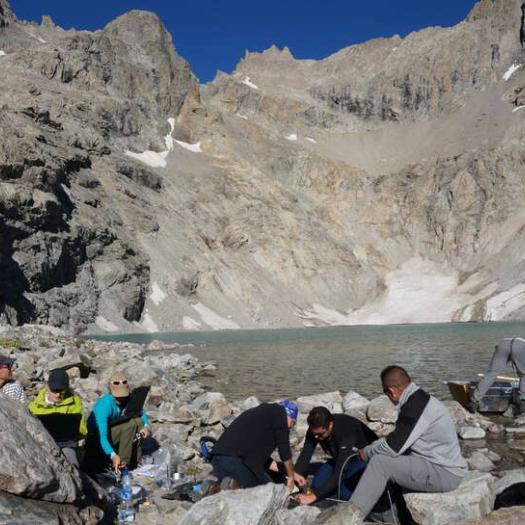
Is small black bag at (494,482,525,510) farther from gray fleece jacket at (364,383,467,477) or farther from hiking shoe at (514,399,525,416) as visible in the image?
hiking shoe at (514,399,525,416)

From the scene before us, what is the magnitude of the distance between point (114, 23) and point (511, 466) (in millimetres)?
154378

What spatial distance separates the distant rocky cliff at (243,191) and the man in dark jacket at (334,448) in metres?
64.1

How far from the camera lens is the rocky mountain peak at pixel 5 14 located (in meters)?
136

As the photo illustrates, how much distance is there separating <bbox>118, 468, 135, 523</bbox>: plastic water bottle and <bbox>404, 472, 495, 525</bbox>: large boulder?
128 inches

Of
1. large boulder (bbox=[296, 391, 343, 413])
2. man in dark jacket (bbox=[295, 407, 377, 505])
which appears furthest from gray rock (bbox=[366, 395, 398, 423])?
man in dark jacket (bbox=[295, 407, 377, 505])

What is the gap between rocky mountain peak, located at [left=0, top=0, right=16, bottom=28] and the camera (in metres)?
136

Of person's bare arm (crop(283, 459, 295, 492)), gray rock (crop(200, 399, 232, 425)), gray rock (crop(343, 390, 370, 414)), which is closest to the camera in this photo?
person's bare arm (crop(283, 459, 295, 492))

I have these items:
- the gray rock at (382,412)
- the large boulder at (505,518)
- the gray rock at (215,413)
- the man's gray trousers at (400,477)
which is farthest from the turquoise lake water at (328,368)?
the large boulder at (505,518)

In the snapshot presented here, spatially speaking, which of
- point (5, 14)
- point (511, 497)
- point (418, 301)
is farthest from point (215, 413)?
point (5, 14)

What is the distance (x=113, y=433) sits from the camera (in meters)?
9.13

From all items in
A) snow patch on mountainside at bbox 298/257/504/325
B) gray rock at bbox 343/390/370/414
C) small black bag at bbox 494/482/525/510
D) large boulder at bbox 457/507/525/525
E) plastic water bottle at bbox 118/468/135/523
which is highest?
snow patch on mountainside at bbox 298/257/504/325

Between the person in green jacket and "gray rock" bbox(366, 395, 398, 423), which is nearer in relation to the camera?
the person in green jacket

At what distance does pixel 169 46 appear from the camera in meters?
144

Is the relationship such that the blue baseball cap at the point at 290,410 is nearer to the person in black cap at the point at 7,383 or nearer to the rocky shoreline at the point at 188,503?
the rocky shoreline at the point at 188,503
